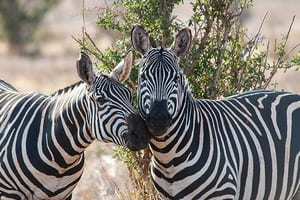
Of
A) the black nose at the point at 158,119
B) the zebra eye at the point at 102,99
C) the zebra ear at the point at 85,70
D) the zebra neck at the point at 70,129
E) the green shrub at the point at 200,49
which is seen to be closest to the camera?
the black nose at the point at 158,119

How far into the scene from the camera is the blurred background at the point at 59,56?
31.5 ft

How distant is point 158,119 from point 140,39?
98cm

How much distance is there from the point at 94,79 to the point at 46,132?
0.80 metres

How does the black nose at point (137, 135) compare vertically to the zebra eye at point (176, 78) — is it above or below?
below

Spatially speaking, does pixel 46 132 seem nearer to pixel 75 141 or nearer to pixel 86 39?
pixel 75 141

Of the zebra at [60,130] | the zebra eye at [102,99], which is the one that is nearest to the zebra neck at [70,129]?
the zebra at [60,130]

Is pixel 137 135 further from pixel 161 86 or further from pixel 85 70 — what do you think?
pixel 85 70

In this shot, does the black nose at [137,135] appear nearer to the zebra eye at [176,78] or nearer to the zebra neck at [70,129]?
the zebra eye at [176,78]

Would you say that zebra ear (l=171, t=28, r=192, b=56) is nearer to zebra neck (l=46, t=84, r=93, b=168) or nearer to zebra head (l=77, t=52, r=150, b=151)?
zebra head (l=77, t=52, r=150, b=151)

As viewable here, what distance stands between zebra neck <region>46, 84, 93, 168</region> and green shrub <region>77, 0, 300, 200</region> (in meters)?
1.02

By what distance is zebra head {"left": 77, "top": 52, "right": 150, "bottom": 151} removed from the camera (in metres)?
6.12

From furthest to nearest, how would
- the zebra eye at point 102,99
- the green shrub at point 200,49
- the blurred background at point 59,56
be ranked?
the blurred background at point 59,56
the green shrub at point 200,49
the zebra eye at point 102,99

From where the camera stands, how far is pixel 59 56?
2964 cm

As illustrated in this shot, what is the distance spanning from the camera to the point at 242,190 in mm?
6445
